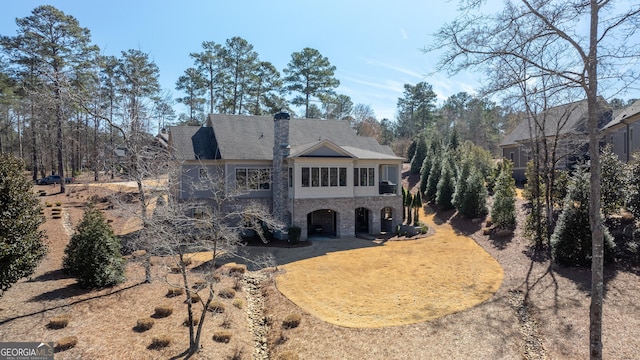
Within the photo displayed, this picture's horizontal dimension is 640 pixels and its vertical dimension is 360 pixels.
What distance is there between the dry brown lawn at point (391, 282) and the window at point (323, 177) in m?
4.84

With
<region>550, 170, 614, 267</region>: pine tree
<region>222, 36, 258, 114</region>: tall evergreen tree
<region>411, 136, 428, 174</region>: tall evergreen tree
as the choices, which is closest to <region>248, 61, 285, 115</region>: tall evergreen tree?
<region>222, 36, 258, 114</region>: tall evergreen tree

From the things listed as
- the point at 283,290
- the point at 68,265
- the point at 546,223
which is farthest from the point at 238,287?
the point at 546,223

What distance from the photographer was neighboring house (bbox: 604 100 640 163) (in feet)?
69.0

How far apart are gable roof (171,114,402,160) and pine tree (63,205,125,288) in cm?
976

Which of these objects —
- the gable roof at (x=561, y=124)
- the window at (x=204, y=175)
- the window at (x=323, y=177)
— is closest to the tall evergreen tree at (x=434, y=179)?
the gable roof at (x=561, y=124)

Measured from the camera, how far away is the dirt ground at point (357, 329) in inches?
378

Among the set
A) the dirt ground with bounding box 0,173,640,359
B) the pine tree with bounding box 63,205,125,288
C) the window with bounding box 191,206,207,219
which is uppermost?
the window with bounding box 191,206,207,219

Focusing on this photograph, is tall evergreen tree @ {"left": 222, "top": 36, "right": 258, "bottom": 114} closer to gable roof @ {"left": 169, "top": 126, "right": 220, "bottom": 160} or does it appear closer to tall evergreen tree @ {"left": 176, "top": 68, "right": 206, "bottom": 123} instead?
tall evergreen tree @ {"left": 176, "top": 68, "right": 206, "bottom": 123}

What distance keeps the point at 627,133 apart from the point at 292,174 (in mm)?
22278

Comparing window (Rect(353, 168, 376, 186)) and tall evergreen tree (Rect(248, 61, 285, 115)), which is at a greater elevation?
tall evergreen tree (Rect(248, 61, 285, 115))

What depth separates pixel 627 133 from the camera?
2202 centimetres

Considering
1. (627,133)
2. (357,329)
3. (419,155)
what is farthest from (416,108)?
(357,329)

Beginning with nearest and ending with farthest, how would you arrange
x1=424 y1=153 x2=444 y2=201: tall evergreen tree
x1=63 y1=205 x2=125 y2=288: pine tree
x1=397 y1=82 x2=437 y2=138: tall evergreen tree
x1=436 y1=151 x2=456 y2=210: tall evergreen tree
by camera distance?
x1=63 y1=205 x2=125 y2=288: pine tree, x1=436 y1=151 x2=456 y2=210: tall evergreen tree, x1=424 y1=153 x2=444 y2=201: tall evergreen tree, x1=397 y1=82 x2=437 y2=138: tall evergreen tree

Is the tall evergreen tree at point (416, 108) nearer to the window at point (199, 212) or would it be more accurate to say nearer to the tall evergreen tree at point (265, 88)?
the tall evergreen tree at point (265, 88)
